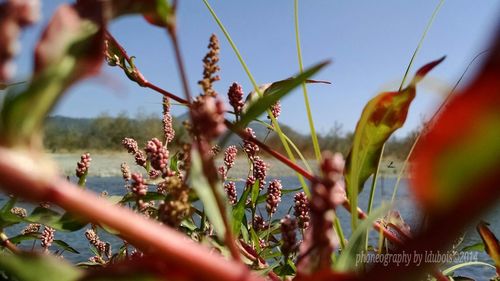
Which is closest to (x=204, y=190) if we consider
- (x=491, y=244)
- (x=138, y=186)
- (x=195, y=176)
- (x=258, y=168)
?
(x=195, y=176)

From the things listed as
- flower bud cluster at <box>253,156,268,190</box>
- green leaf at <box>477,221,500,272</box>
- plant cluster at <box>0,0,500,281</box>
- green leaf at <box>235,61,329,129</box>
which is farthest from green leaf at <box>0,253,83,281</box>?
flower bud cluster at <box>253,156,268,190</box>

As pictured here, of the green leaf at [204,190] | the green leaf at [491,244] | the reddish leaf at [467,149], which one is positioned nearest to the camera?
the reddish leaf at [467,149]

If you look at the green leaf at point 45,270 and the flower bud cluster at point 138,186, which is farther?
the flower bud cluster at point 138,186

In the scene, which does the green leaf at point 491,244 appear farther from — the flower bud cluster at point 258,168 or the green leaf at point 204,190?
the flower bud cluster at point 258,168

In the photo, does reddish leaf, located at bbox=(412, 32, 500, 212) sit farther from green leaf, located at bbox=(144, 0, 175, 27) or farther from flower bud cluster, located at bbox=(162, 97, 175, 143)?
flower bud cluster, located at bbox=(162, 97, 175, 143)

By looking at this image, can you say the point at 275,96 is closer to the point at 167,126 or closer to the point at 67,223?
the point at 67,223

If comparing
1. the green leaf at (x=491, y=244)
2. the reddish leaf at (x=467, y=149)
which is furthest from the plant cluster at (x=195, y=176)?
the green leaf at (x=491, y=244)

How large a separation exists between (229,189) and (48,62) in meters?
0.73

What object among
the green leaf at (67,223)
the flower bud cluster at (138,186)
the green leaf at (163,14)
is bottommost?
the green leaf at (67,223)

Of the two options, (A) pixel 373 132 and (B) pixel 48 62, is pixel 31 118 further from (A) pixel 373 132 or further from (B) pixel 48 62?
(A) pixel 373 132

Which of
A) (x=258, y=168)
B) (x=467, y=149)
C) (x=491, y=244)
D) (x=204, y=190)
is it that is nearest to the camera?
(x=467, y=149)

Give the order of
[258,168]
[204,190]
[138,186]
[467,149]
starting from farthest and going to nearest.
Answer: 1. [258,168]
2. [138,186]
3. [204,190]
4. [467,149]

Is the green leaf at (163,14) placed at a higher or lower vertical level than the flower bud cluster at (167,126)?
higher

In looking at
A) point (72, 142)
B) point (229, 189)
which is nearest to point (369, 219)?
point (229, 189)
